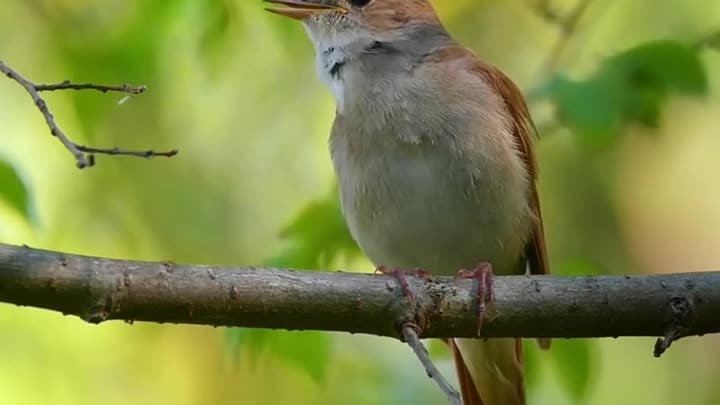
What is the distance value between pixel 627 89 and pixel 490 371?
115cm

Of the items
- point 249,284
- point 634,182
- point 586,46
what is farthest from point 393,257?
point 634,182

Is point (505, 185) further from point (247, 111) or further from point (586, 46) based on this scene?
point (247, 111)

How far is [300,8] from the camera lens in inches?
159

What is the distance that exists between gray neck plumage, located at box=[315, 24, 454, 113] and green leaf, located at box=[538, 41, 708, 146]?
0.47 meters

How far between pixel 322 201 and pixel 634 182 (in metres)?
3.09

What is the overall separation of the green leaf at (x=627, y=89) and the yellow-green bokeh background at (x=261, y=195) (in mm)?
1186

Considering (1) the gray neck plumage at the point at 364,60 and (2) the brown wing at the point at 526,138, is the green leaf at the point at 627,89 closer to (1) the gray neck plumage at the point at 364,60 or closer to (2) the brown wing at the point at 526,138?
(2) the brown wing at the point at 526,138

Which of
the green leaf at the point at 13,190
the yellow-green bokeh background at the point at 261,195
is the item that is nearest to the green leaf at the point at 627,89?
the yellow-green bokeh background at the point at 261,195

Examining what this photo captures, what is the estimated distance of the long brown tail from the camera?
4.25 metres

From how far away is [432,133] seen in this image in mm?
3715

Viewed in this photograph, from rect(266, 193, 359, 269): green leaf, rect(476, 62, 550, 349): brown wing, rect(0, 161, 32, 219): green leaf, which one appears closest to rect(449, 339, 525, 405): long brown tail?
rect(476, 62, 550, 349): brown wing

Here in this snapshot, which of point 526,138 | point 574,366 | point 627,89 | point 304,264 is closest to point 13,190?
point 304,264

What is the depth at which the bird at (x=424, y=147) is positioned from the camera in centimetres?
372

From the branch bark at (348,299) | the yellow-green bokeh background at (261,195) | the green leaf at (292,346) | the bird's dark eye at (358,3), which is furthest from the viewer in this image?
the yellow-green bokeh background at (261,195)
